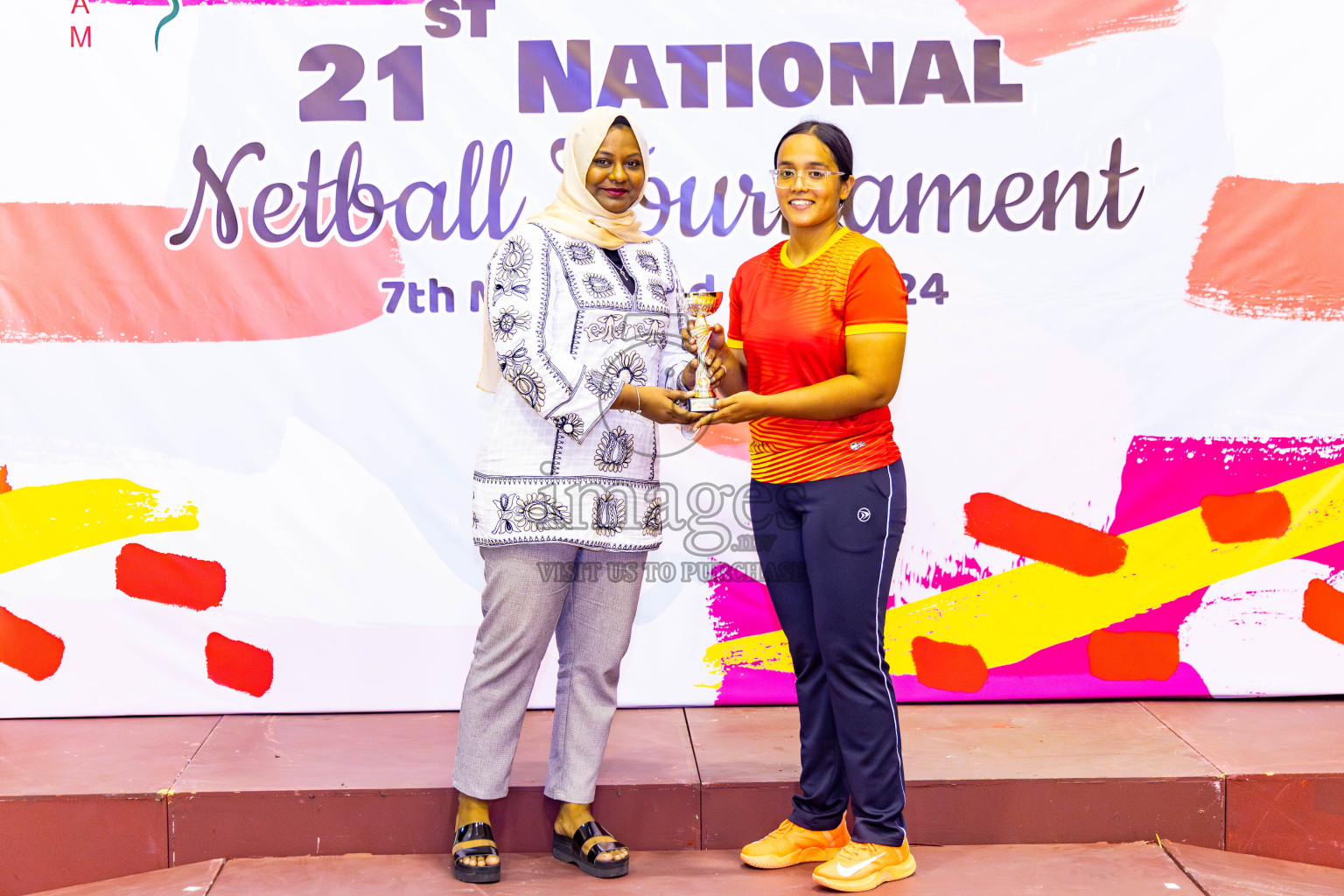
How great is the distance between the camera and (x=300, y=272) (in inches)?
128

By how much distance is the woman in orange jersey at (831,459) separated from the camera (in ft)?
7.62

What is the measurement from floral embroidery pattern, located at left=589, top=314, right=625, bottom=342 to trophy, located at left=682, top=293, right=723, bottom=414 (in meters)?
0.14

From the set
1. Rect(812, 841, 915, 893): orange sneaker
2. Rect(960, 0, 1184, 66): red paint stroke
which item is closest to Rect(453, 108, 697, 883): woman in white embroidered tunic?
Rect(812, 841, 915, 893): orange sneaker

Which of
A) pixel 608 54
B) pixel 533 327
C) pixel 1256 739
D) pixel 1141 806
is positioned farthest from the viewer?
pixel 608 54

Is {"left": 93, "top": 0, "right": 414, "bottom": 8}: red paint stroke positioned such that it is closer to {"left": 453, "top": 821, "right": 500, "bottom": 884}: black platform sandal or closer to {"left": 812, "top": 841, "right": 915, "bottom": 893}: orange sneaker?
{"left": 453, "top": 821, "right": 500, "bottom": 884}: black platform sandal

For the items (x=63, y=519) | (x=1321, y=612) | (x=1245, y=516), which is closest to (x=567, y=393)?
(x=63, y=519)

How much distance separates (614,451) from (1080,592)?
5.19ft

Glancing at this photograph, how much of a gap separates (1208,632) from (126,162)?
10.7ft

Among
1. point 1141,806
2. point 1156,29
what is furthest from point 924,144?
point 1141,806

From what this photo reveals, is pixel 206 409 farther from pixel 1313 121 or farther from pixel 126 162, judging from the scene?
pixel 1313 121

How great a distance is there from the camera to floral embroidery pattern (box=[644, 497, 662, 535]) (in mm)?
2539

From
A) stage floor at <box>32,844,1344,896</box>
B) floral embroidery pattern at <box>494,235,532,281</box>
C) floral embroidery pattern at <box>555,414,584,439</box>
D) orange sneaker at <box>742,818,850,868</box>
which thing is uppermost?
floral embroidery pattern at <box>494,235,532,281</box>

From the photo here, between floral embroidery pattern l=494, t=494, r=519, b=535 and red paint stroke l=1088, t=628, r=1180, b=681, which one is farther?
red paint stroke l=1088, t=628, r=1180, b=681

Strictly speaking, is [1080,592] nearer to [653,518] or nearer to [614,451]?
[653,518]
